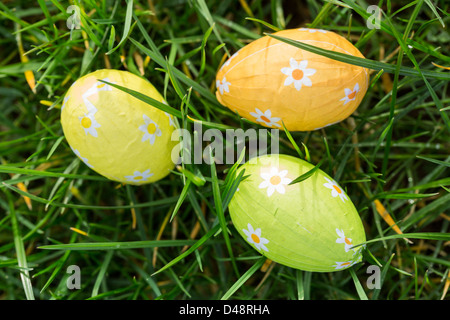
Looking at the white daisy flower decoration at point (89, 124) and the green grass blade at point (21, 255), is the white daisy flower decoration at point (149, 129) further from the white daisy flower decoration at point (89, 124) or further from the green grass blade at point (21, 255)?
the green grass blade at point (21, 255)

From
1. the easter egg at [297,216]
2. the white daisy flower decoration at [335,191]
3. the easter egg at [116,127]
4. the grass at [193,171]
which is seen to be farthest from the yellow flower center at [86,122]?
the white daisy flower decoration at [335,191]

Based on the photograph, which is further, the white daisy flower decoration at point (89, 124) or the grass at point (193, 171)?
the grass at point (193, 171)

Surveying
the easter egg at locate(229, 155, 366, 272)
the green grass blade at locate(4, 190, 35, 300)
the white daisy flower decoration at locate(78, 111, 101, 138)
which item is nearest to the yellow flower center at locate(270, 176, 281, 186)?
the easter egg at locate(229, 155, 366, 272)

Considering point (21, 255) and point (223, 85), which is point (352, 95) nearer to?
point (223, 85)

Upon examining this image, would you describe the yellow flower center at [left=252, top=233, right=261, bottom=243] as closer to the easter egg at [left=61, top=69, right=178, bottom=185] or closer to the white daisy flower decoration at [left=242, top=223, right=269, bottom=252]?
the white daisy flower decoration at [left=242, top=223, right=269, bottom=252]
